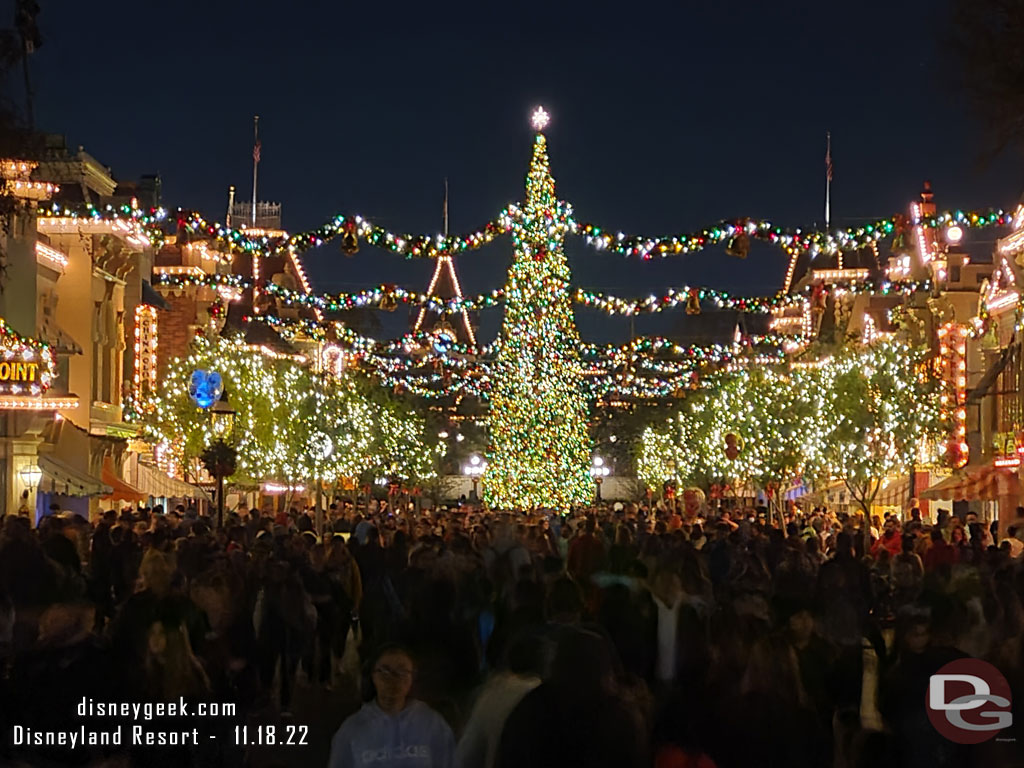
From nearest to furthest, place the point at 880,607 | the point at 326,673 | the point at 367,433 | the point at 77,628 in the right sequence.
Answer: the point at 77,628, the point at 326,673, the point at 880,607, the point at 367,433

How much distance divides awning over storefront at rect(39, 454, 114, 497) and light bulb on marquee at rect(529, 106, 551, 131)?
1498cm

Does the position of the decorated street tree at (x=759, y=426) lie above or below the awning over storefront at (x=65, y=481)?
above

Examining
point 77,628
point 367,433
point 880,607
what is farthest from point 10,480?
point 77,628

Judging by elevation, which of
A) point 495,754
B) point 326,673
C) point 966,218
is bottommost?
point 326,673

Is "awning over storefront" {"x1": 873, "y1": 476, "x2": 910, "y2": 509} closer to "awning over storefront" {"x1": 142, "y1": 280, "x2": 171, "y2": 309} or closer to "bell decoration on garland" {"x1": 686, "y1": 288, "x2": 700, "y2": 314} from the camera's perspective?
"bell decoration on garland" {"x1": 686, "y1": 288, "x2": 700, "y2": 314}

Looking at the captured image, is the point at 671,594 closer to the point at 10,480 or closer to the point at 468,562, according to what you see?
the point at 468,562

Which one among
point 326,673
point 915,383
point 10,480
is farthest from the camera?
point 915,383

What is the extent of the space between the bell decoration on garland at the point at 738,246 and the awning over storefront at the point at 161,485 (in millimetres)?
24194

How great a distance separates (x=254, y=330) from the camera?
7900 centimetres

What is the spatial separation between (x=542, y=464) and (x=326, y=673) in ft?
108

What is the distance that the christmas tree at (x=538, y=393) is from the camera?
159 ft

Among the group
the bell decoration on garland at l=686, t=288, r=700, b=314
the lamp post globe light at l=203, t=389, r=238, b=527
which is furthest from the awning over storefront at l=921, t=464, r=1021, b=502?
the lamp post globe light at l=203, t=389, r=238, b=527

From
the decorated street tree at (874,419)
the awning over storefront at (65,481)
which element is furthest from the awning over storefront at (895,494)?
the awning over storefront at (65,481)

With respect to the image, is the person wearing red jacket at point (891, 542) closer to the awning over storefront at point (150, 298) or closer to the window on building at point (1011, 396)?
the window on building at point (1011, 396)
